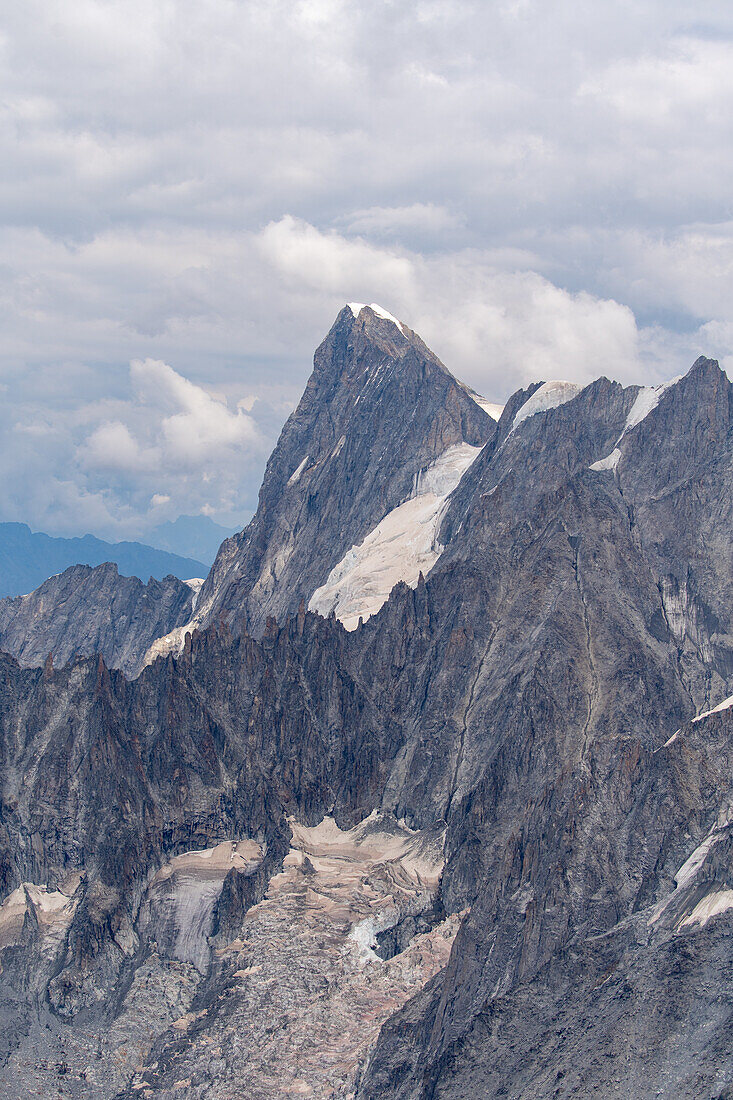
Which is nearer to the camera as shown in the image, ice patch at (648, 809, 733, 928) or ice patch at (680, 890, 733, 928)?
ice patch at (680, 890, 733, 928)

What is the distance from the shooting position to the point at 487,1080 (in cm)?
12481

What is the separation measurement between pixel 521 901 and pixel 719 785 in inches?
1027

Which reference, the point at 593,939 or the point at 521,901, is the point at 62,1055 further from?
the point at 593,939

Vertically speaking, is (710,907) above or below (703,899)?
below

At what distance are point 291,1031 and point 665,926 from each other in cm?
6048

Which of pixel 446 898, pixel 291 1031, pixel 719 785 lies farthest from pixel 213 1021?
pixel 719 785

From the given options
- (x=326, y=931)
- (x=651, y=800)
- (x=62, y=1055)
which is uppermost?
(x=651, y=800)

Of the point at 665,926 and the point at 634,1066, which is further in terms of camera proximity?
the point at 665,926

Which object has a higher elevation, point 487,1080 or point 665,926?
point 665,926

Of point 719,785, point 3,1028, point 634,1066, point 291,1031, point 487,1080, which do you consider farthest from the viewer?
point 3,1028

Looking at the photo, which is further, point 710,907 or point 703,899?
point 703,899

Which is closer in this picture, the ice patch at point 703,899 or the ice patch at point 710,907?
the ice patch at point 710,907

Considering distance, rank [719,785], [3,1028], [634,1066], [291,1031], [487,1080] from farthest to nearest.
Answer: [3,1028] < [291,1031] < [719,785] < [487,1080] < [634,1066]

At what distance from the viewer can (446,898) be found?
19788 centimetres
